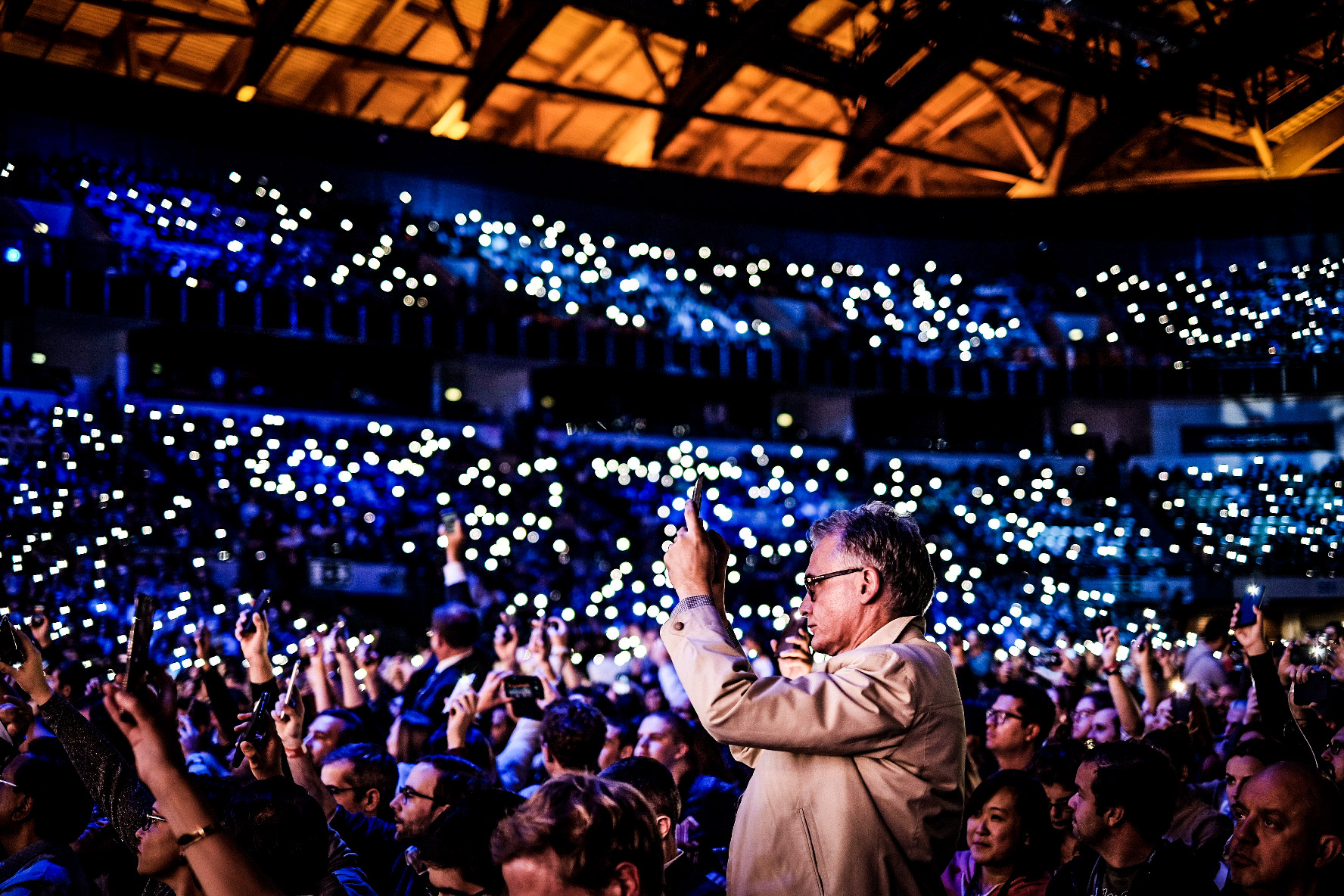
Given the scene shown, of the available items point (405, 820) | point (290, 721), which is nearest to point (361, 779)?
point (405, 820)

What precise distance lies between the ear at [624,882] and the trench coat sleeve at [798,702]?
0.42 m

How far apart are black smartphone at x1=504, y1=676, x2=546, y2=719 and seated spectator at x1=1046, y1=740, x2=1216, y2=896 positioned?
215 centimetres

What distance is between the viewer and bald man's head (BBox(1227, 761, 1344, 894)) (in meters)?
3.28

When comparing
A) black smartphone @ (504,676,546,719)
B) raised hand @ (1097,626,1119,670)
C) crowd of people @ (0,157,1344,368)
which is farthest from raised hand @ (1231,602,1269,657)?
crowd of people @ (0,157,1344,368)

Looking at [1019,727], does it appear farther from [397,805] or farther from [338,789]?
[338,789]

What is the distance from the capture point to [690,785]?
491cm

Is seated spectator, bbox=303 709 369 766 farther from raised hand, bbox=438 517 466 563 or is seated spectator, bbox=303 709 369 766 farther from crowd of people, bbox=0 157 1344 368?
crowd of people, bbox=0 157 1344 368

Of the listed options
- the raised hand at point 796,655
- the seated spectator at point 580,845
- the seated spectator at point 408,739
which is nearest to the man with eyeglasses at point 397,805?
the raised hand at point 796,655

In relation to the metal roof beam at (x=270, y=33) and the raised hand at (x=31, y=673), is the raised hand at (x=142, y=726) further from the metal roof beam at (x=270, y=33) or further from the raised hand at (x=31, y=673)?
the metal roof beam at (x=270, y=33)

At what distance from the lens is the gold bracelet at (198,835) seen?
2.27 meters

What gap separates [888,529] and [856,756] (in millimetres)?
515

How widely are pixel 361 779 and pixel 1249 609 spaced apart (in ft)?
11.2

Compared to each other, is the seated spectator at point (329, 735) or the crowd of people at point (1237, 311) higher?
the crowd of people at point (1237, 311)

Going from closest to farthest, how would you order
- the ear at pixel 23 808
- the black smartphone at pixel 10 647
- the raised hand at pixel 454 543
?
the black smartphone at pixel 10 647 < the ear at pixel 23 808 < the raised hand at pixel 454 543
